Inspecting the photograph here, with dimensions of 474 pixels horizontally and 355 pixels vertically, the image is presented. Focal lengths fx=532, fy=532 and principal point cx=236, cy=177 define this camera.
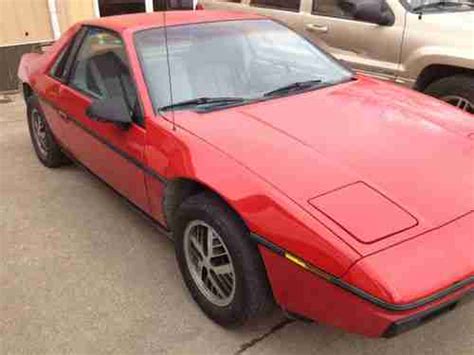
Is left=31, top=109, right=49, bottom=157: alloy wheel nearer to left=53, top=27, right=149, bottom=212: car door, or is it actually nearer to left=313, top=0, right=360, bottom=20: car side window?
left=53, top=27, right=149, bottom=212: car door

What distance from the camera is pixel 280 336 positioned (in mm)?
2613

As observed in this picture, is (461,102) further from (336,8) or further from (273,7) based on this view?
(273,7)

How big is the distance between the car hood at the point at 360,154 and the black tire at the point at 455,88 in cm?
126

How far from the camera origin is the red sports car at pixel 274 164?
199 centimetres

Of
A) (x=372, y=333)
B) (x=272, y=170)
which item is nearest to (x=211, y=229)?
(x=272, y=170)

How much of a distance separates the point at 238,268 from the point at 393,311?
0.73 m

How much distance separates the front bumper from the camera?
190cm

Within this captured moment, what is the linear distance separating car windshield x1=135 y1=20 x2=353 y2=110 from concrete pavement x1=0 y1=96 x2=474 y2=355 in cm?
104

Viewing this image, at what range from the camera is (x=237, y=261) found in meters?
2.35

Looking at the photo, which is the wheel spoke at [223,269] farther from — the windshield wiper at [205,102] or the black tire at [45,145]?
the black tire at [45,145]

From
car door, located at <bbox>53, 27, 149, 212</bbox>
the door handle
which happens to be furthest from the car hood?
the door handle

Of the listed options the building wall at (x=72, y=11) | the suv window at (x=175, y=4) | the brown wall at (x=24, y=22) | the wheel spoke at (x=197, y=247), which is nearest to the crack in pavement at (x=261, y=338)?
the wheel spoke at (x=197, y=247)

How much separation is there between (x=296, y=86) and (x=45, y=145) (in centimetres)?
250

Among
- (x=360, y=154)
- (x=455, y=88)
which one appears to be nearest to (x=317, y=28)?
(x=455, y=88)
